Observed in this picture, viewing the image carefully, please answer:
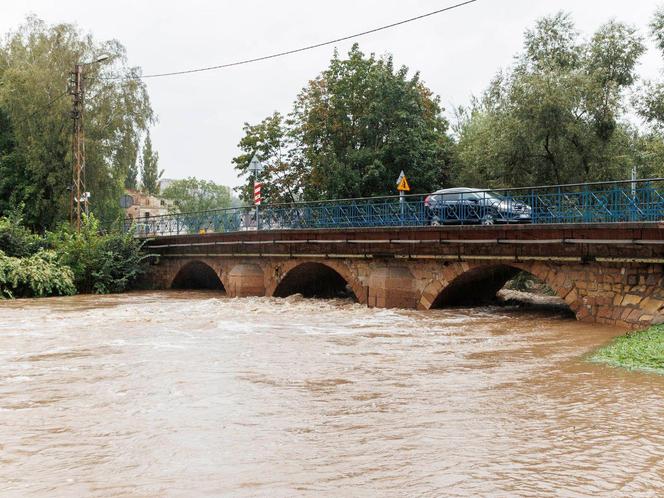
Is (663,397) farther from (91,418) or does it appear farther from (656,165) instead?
(656,165)

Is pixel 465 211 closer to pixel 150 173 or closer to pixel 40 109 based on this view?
pixel 40 109

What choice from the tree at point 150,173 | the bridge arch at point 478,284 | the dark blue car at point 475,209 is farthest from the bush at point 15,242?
the tree at point 150,173

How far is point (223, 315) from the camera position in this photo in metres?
19.2

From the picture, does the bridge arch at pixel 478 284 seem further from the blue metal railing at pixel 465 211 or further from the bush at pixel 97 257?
the bush at pixel 97 257

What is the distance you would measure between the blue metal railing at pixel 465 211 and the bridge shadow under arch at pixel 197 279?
1904 mm

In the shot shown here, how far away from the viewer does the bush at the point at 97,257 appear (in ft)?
93.8

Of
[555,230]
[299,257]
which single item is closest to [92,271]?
[299,257]

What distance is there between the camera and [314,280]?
26.2 meters

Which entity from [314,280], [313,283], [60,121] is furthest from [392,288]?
[60,121]

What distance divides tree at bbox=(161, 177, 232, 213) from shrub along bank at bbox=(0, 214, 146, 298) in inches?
1805

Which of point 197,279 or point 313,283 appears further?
point 197,279

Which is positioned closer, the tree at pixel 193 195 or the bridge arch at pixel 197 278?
the bridge arch at pixel 197 278

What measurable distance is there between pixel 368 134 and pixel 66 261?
14.7 metres

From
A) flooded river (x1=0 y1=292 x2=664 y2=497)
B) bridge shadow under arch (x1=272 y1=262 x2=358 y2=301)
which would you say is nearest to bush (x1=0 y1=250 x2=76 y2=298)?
bridge shadow under arch (x1=272 y1=262 x2=358 y2=301)
